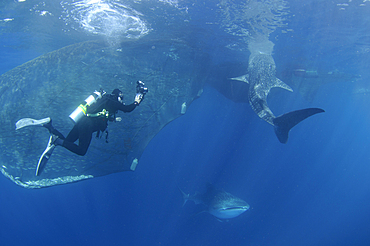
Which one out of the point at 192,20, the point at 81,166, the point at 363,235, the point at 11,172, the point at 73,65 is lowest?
the point at 363,235

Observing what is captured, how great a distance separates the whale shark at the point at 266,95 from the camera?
6732 millimetres

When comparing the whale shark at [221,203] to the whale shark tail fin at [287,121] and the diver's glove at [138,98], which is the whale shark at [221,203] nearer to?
the whale shark tail fin at [287,121]

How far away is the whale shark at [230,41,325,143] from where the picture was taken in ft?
22.1

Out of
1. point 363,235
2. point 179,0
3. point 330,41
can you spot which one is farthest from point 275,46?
point 363,235

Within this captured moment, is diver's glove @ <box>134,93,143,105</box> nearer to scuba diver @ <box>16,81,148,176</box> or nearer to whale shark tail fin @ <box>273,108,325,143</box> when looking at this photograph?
scuba diver @ <box>16,81,148,176</box>

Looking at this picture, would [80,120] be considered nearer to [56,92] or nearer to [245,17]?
[56,92]

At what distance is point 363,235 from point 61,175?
44.6 meters

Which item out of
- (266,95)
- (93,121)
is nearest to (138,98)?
(93,121)

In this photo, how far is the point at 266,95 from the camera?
11.4m

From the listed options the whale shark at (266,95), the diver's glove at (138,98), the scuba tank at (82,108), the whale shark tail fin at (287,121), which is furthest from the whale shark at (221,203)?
the scuba tank at (82,108)

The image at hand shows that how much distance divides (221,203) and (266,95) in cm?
773

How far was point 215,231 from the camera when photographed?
18.7 m

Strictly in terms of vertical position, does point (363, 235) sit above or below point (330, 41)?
below

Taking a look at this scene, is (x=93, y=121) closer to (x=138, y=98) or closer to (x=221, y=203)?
(x=138, y=98)
